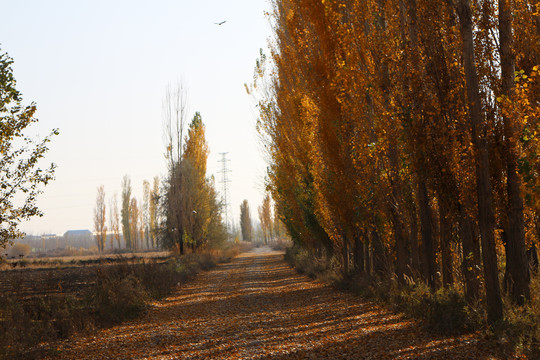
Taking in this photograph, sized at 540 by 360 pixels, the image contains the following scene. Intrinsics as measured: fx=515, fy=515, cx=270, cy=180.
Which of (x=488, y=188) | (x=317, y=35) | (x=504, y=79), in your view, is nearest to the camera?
(x=488, y=188)

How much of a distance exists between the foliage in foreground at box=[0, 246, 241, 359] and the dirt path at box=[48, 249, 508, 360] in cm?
46

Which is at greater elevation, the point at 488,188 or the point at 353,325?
the point at 488,188

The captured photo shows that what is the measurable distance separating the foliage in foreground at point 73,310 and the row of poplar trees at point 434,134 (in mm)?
6112

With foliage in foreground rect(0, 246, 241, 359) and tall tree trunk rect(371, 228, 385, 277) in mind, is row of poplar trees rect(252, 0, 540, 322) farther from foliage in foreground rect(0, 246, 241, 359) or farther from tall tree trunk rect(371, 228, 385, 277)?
foliage in foreground rect(0, 246, 241, 359)

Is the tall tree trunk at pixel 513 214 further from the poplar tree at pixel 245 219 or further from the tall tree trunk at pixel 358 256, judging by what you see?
the poplar tree at pixel 245 219

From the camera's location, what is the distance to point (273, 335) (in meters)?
8.91

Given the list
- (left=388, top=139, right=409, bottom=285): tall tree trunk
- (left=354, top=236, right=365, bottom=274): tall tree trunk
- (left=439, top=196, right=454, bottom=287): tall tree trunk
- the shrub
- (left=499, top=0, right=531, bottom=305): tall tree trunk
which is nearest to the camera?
(left=499, top=0, right=531, bottom=305): tall tree trunk

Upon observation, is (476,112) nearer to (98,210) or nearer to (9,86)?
(9,86)

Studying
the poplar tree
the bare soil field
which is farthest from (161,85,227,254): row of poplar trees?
the poplar tree

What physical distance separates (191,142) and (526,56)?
29.9 m

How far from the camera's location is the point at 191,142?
3734cm

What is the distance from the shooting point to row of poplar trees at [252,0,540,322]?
7.94 metres

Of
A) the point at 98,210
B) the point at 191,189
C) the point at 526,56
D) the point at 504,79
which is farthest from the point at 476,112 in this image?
the point at 98,210

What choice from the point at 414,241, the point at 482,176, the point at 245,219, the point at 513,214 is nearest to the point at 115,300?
the point at 414,241
